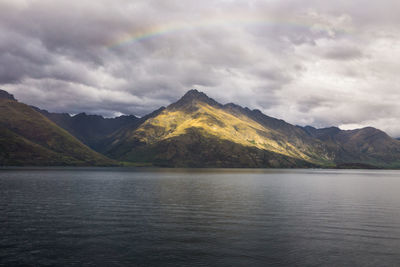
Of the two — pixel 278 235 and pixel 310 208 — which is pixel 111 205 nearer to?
pixel 278 235

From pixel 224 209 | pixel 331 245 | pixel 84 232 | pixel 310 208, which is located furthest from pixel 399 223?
pixel 84 232

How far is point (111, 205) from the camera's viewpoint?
73250 millimetres

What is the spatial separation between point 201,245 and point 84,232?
19.2 m

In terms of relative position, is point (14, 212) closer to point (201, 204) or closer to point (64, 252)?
point (64, 252)

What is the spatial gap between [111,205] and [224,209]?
93.1ft

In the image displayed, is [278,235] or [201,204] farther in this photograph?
[201,204]

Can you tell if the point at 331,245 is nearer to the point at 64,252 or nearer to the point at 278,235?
the point at 278,235

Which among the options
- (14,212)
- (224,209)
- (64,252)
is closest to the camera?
(64,252)

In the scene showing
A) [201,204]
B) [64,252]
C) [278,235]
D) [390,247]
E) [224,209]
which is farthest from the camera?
[201,204]

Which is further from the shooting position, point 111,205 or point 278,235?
point 111,205

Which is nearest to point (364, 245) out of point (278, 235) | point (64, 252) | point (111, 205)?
point (278, 235)

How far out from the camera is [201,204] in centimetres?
7712

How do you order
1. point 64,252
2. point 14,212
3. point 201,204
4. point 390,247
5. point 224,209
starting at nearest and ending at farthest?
point 64,252
point 390,247
point 14,212
point 224,209
point 201,204

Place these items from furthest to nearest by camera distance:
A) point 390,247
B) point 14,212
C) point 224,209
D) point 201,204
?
point 201,204 < point 224,209 < point 14,212 < point 390,247
